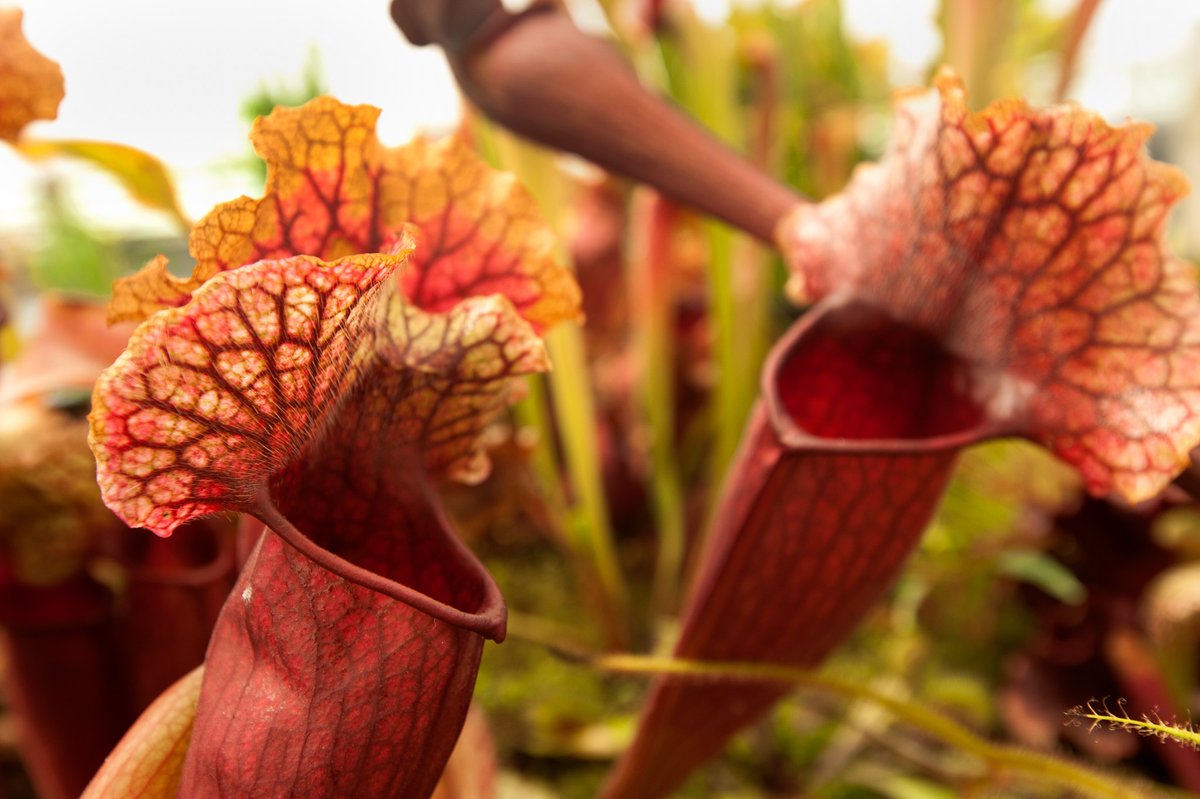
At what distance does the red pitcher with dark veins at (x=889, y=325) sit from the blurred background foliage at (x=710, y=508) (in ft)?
0.78

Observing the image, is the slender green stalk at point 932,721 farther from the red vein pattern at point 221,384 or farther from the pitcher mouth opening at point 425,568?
the red vein pattern at point 221,384

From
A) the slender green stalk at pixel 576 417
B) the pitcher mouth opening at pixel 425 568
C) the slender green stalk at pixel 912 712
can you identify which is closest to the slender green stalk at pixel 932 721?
the slender green stalk at pixel 912 712

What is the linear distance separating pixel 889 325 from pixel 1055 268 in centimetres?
11

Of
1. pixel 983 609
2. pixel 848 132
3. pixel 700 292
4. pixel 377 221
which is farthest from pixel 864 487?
pixel 700 292

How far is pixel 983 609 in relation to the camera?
4.06 feet

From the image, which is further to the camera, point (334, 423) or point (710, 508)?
point (710, 508)

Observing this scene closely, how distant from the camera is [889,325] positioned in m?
0.59

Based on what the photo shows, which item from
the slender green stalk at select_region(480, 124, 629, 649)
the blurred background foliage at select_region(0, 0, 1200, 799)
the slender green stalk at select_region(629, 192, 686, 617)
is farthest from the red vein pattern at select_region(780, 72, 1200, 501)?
the slender green stalk at select_region(629, 192, 686, 617)

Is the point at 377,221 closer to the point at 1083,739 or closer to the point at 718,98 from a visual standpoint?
the point at 718,98

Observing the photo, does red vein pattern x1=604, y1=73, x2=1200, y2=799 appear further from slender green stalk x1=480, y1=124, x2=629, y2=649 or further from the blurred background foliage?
slender green stalk x1=480, y1=124, x2=629, y2=649

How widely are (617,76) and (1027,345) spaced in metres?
0.35

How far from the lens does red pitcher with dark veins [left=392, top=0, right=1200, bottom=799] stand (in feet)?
1.57

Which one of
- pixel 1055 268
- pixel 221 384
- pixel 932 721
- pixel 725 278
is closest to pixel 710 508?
pixel 725 278

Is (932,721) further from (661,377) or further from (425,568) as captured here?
(661,377)
